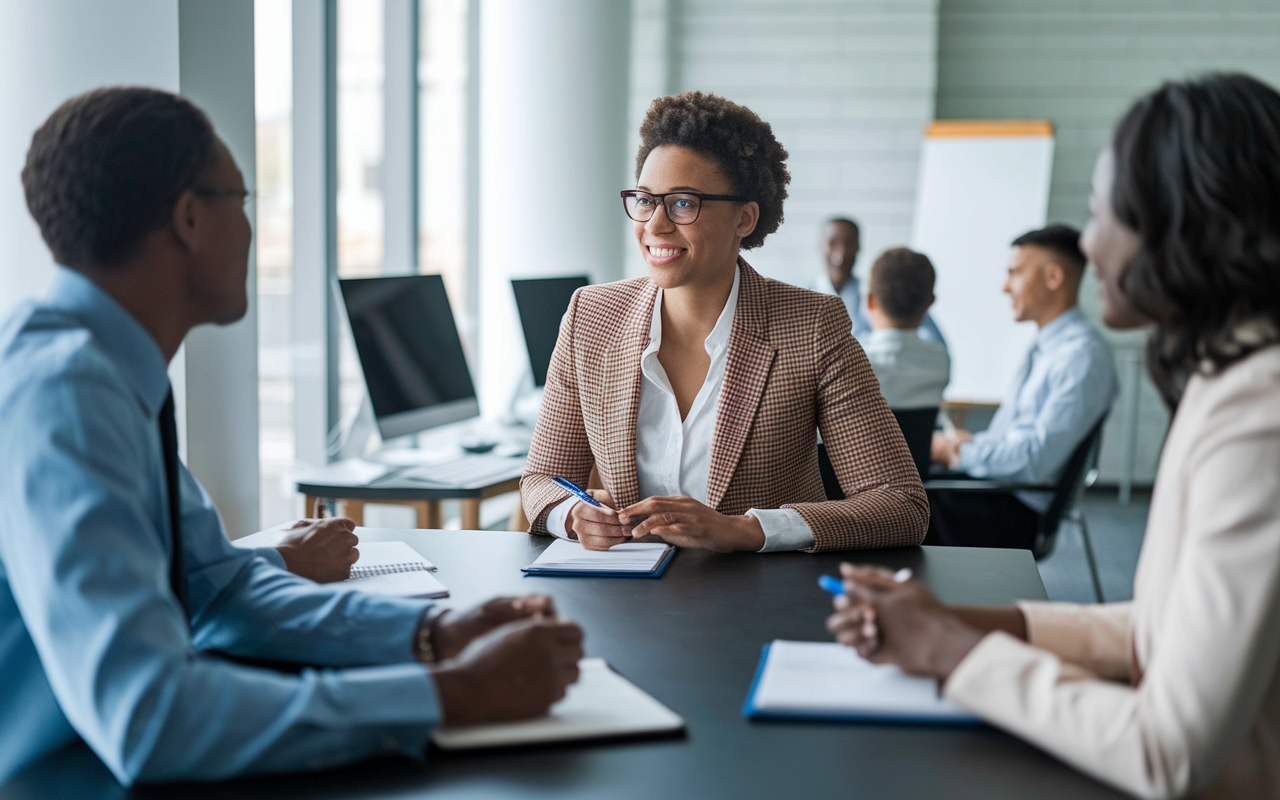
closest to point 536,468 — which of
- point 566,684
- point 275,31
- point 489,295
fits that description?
point 566,684

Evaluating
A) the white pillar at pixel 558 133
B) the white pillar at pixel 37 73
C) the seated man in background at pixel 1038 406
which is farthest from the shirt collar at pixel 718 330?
the white pillar at pixel 558 133

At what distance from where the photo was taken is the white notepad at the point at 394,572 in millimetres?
1400

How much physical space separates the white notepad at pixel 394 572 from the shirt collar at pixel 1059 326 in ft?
7.81

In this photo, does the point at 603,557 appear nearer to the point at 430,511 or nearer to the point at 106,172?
the point at 106,172

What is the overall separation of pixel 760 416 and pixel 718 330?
0.60 feet

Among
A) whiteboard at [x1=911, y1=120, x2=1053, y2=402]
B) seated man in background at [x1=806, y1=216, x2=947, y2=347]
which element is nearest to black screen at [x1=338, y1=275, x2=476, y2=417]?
seated man in background at [x1=806, y1=216, x2=947, y2=347]

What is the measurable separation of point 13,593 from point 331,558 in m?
0.52

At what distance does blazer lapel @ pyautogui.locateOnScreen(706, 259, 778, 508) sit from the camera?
183 cm

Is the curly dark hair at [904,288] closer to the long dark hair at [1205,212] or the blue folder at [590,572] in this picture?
the blue folder at [590,572]

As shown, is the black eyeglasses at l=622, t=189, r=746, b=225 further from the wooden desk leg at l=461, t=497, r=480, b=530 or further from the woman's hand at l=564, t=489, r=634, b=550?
the wooden desk leg at l=461, t=497, r=480, b=530

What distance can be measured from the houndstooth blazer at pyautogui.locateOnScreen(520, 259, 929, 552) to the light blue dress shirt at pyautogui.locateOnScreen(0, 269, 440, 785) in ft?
2.91

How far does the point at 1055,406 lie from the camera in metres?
3.21

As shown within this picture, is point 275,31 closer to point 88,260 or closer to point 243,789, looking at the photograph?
point 88,260

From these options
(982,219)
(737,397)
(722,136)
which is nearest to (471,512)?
(737,397)
